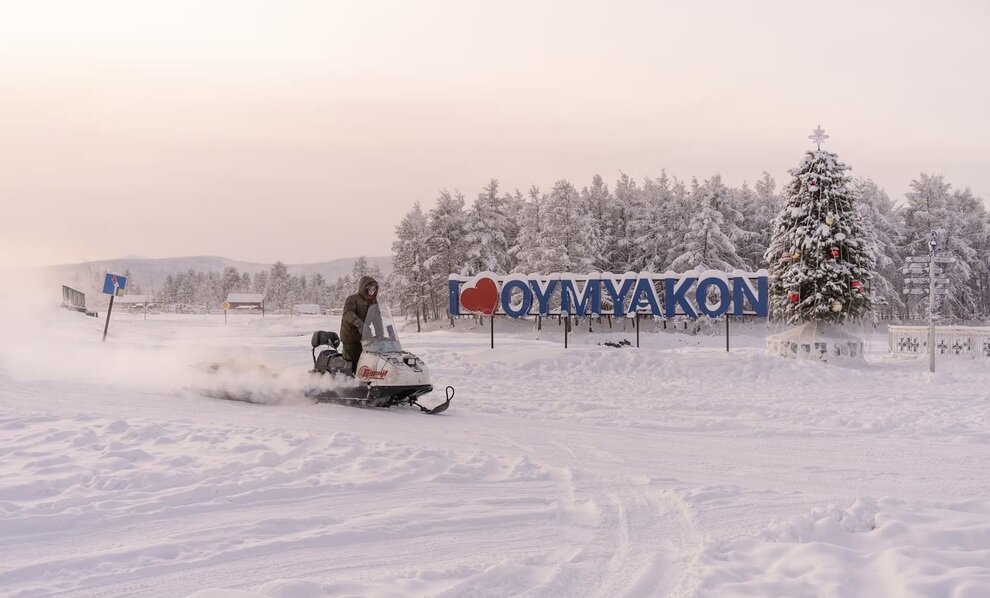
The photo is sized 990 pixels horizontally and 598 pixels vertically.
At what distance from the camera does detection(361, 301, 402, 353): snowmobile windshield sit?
13.0 m

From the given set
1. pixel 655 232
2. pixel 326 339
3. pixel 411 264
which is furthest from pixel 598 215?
pixel 326 339

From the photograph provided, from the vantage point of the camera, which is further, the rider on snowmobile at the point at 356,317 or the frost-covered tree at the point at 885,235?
the frost-covered tree at the point at 885,235

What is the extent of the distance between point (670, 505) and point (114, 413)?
8.72 m

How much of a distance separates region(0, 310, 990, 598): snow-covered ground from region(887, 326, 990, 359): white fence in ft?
37.4

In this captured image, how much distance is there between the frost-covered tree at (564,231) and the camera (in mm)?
51094

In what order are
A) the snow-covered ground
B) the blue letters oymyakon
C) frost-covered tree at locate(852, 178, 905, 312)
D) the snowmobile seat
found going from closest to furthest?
1. the snow-covered ground
2. the snowmobile seat
3. the blue letters oymyakon
4. frost-covered tree at locate(852, 178, 905, 312)

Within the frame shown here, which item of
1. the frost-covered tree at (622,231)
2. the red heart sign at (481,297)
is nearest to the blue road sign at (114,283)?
the red heart sign at (481,297)

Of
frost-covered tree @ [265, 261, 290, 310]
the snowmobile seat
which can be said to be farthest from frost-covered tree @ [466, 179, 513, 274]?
frost-covered tree @ [265, 261, 290, 310]

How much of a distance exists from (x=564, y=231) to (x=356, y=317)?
39.7 m

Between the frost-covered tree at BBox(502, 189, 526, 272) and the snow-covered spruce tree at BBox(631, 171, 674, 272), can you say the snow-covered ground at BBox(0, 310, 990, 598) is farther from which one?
the frost-covered tree at BBox(502, 189, 526, 272)

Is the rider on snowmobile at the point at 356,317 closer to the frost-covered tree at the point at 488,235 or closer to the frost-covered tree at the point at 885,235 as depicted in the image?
the frost-covered tree at the point at 488,235

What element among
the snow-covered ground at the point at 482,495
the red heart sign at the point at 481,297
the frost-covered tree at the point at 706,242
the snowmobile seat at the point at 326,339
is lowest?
the snow-covered ground at the point at 482,495

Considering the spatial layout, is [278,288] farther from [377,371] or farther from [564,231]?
[377,371]

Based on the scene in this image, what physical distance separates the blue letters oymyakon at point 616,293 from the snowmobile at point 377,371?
16.2m
